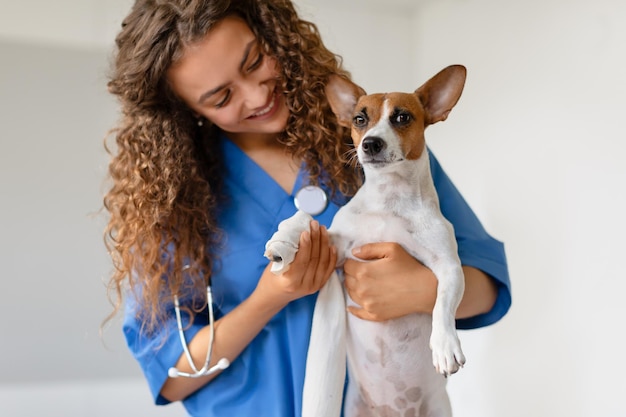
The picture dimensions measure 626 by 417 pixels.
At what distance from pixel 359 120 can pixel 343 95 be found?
93 millimetres

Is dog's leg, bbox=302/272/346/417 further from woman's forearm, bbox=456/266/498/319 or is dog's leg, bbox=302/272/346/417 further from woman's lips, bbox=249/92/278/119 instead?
woman's lips, bbox=249/92/278/119

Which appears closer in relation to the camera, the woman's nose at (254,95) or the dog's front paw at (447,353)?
the dog's front paw at (447,353)

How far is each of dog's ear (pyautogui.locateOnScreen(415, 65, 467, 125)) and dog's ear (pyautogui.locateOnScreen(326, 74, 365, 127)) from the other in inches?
4.8

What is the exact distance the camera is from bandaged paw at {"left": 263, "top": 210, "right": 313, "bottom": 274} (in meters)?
1.08

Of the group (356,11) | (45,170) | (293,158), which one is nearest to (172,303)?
(293,158)

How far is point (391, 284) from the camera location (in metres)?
1.13

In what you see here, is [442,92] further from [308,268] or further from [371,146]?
[308,268]

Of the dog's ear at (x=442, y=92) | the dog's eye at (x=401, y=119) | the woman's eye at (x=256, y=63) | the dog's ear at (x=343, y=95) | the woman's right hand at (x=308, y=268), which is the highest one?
the woman's eye at (x=256, y=63)

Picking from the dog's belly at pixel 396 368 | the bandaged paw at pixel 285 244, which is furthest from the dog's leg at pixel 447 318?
the bandaged paw at pixel 285 244

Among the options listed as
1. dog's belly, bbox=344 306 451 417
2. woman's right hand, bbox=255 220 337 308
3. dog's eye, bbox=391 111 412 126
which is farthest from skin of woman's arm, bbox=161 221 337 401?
dog's eye, bbox=391 111 412 126

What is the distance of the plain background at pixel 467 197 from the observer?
1872 millimetres

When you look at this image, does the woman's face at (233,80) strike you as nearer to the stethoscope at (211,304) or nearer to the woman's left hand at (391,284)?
the stethoscope at (211,304)

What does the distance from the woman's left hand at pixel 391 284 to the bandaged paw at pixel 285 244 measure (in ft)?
0.41

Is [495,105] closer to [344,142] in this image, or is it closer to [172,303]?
[344,142]
